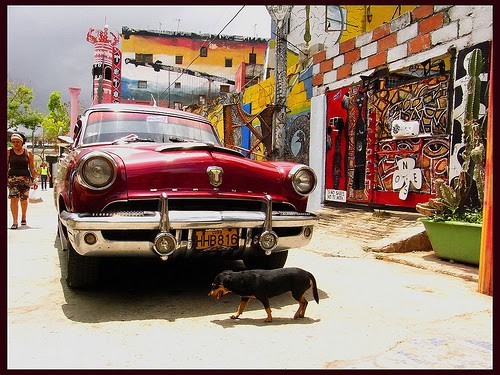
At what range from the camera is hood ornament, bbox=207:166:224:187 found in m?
3.11

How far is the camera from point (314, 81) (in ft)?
33.1

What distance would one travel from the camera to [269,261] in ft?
13.1

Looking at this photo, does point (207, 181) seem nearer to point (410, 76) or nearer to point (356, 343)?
point (356, 343)

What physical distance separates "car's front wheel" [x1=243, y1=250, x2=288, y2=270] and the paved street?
382mm

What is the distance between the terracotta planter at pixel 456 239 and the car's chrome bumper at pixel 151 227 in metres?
2.54

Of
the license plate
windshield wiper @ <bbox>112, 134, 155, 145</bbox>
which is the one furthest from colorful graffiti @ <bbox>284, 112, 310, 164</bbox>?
the license plate

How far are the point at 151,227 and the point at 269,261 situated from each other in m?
1.45

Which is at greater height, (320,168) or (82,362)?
(320,168)

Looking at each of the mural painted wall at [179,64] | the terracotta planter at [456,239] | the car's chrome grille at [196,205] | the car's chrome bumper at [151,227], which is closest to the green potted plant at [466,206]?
the terracotta planter at [456,239]

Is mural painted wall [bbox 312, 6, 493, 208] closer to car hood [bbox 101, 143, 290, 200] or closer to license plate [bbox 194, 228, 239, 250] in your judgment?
car hood [bbox 101, 143, 290, 200]

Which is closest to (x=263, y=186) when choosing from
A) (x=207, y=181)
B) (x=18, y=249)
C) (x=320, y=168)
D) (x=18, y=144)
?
(x=207, y=181)

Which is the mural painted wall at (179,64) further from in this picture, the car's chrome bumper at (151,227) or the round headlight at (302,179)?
the car's chrome bumper at (151,227)

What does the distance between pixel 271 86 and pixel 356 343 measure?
40.1 ft

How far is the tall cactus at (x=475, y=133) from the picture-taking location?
4961 millimetres
